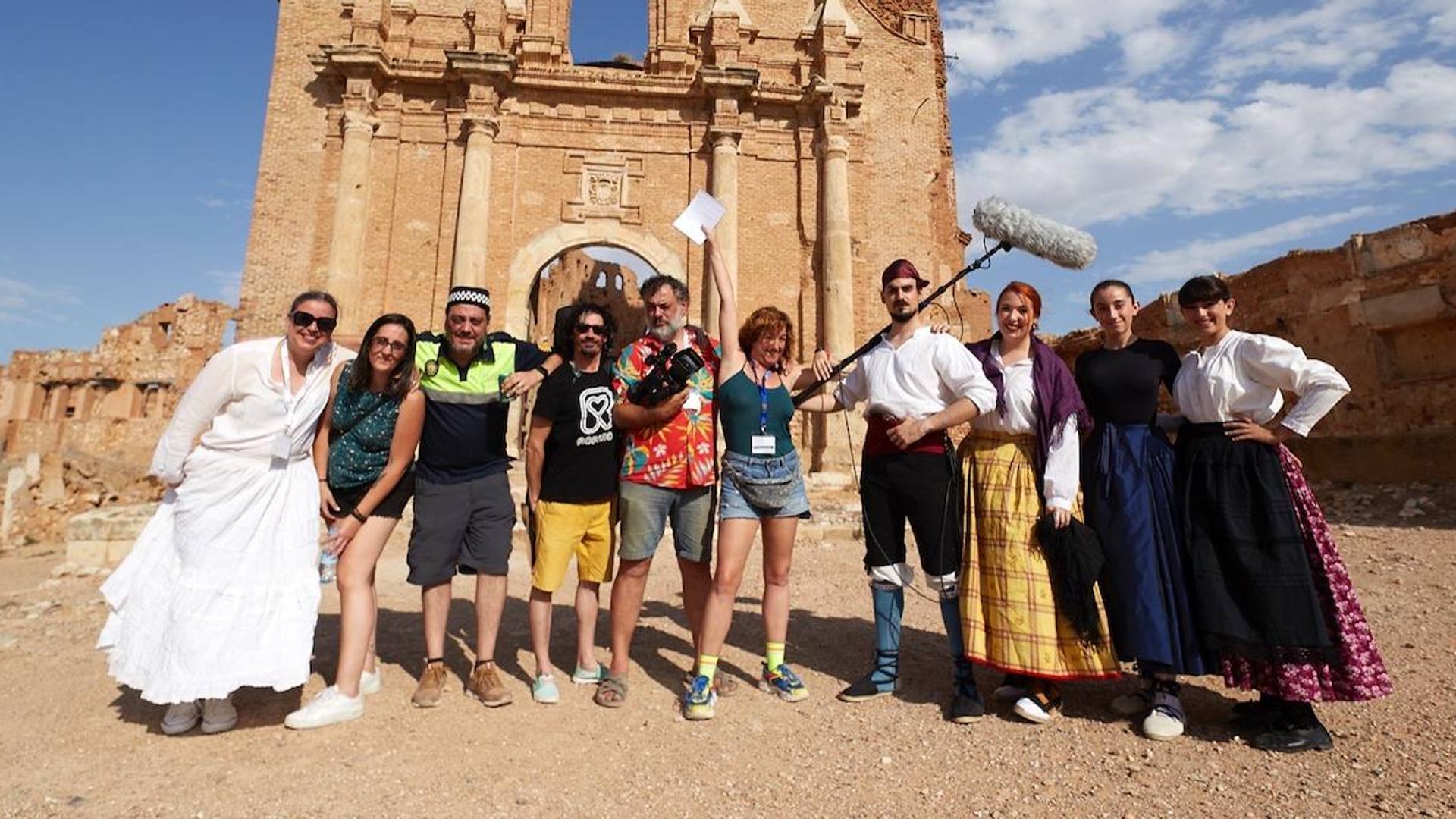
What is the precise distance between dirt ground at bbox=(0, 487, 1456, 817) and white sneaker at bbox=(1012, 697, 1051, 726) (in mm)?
45

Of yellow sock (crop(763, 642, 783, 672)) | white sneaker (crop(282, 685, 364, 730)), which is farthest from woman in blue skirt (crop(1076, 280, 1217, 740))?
white sneaker (crop(282, 685, 364, 730))

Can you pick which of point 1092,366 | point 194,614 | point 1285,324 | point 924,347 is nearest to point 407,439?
point 194,614

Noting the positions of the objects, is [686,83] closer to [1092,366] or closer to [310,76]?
[310,76]

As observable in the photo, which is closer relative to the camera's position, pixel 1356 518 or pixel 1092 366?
pixel 1092 366

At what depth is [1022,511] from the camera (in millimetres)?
3172

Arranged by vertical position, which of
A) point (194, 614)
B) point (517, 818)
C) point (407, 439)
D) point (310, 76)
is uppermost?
point (310, 76)

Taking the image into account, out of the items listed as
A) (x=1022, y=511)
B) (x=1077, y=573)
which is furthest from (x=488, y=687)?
(x=1077, y=573)

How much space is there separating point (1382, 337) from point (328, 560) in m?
11.2

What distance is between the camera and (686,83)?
13.0 metres

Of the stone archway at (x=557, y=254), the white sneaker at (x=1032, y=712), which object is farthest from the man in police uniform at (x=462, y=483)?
the stone archway at (x=557, y=254)

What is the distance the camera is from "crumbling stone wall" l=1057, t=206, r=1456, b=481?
26.2ft

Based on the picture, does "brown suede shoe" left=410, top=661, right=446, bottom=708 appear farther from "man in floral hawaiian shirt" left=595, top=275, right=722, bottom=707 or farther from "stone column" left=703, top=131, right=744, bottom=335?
"stone column" left=703, top=131, right=744, bottom=335

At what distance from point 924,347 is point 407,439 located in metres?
2.51

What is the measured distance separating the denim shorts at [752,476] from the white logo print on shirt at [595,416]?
0.63 meters
